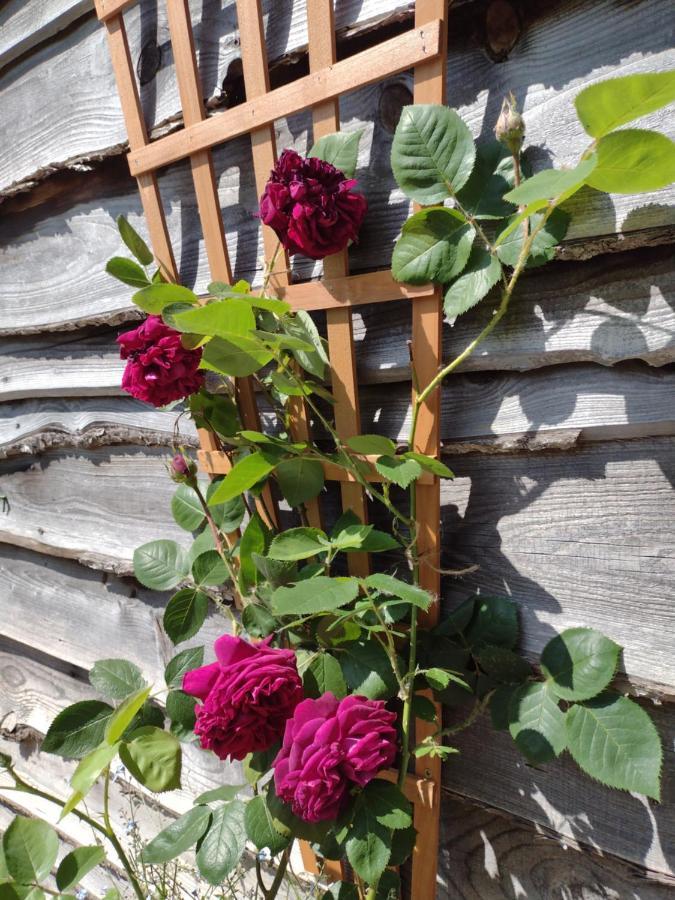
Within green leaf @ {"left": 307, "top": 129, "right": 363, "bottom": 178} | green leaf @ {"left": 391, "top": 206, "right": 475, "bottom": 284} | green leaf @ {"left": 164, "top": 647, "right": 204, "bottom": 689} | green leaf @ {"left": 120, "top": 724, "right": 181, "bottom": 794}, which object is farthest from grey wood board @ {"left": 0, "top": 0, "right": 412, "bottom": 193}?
green leaf @ {"left": 120, "top": 724, "right": 181, "bottom": 794}

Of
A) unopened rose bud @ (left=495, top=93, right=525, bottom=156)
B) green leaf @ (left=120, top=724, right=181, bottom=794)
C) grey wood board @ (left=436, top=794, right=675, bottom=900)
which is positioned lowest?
grey wood board @ (left=436, top=794, right=675, bottom=900)

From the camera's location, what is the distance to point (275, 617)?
990mm

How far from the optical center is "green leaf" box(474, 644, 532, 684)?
886 mm

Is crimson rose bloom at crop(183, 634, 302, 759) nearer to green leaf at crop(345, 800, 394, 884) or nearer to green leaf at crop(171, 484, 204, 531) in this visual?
green leaf at crop(345, 800, 394, 884)

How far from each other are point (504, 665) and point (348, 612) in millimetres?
236

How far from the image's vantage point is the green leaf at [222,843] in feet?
3.02

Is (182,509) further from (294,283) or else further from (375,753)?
(375,753)

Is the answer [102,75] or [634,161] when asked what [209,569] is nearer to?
[634,161]

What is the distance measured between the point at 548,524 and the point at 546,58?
0.58 meters

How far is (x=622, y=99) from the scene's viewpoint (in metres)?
0.59

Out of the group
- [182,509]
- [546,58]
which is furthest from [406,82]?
[182,509]

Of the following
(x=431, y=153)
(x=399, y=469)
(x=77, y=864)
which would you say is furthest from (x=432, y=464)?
(x=77, y=864)

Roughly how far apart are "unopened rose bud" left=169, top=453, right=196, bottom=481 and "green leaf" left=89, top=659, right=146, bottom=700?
1.11 ft

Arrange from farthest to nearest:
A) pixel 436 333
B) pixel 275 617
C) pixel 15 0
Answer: pixel 15 0
pixel 275 617
pixel 436 333
